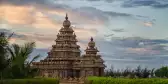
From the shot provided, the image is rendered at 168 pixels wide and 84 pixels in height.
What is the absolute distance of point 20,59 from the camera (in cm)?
3256

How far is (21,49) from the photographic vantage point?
110 feet

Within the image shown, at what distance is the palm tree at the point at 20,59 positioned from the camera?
32594mm

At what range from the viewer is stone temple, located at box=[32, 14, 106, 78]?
236 feet

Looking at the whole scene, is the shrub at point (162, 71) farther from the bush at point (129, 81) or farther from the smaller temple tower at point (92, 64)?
the bush at point (129, 81)

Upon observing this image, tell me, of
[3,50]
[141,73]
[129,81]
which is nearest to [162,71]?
[141,73]

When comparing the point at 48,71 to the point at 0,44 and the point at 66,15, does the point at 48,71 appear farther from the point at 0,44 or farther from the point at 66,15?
the point at 0,44

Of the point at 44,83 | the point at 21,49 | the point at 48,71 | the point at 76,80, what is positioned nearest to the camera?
the point at 21,49

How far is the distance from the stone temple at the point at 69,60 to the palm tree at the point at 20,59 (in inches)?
1434

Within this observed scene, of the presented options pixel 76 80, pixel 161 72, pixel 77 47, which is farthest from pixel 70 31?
pixel 161 72

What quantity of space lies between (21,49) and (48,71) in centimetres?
4097

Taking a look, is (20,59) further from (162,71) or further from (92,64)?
(162,71)

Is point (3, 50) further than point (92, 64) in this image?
No

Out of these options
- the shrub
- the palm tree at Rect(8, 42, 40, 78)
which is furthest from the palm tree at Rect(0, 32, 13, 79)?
the shrub

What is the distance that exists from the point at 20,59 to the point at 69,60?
41.9 meters
